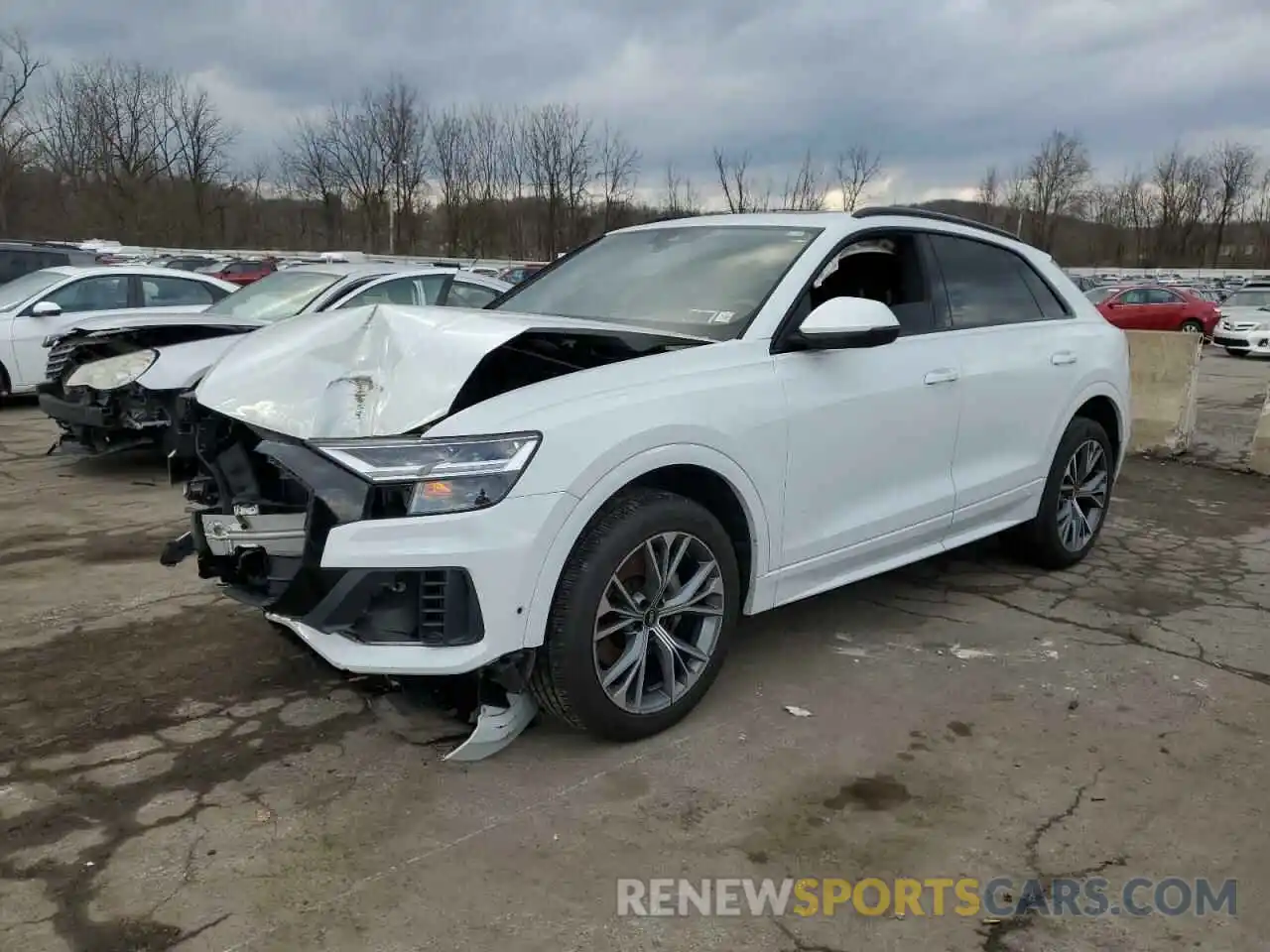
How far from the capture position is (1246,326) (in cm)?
2158

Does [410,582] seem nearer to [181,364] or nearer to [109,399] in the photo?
[181,364]

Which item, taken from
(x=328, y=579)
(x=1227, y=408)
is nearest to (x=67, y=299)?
(x=328, y=579)

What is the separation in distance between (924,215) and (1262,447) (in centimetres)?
557

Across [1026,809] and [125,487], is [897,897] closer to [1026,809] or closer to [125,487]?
[1026,809]

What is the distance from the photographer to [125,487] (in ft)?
22.9

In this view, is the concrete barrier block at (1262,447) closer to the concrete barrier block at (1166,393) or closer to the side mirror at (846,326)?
the concrete barrier block at (1166,393)

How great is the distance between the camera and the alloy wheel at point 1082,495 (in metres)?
5.15

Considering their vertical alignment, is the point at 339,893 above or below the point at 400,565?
below

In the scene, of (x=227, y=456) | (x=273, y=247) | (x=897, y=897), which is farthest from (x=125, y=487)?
(x=273, y=247)

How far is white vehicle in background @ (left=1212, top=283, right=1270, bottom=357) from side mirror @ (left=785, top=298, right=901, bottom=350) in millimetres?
21865

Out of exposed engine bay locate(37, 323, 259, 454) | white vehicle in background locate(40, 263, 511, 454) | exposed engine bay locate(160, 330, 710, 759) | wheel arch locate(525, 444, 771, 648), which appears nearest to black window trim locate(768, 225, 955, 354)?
Result: exposed engine bay locate(160, 330, 710, 759)

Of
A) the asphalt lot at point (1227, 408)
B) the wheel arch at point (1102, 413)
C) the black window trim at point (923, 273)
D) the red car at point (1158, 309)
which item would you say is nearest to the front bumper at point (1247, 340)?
the asphalt lot at point (1227, 408)

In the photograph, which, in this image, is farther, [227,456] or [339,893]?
[227,456]

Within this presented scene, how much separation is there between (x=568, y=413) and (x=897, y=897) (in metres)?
1.62
